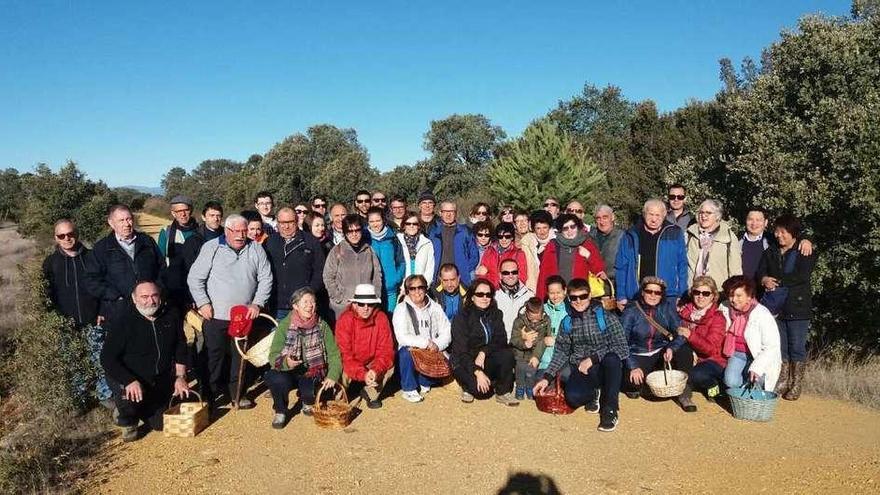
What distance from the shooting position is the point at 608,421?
18.3ft

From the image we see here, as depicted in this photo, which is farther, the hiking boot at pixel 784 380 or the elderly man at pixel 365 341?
the hiking boot at pixel 784 380

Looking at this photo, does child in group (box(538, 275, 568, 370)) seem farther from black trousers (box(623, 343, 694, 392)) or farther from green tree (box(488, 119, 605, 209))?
green tree (box(488, 119, 605, 209))

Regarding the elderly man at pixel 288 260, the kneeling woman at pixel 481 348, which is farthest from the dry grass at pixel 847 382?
the elderly man at pixel 288 260

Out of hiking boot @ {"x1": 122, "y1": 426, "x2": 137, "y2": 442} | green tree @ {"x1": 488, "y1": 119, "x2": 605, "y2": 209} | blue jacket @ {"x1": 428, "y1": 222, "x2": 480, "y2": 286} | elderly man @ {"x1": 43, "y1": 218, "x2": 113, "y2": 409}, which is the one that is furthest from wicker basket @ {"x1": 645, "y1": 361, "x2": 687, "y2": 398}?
green tree @ {"x1": 488, "y1": 119, "x2": 605, "y2": 209}

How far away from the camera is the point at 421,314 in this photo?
6.50m

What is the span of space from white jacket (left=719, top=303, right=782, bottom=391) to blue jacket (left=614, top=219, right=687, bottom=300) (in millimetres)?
941

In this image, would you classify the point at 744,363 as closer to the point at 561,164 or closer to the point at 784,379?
the point at 784,379

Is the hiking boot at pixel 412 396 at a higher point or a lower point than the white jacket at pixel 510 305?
lower

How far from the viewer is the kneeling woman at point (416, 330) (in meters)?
6.39

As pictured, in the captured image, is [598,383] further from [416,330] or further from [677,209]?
[677,209]

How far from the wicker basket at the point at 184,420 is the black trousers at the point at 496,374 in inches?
107

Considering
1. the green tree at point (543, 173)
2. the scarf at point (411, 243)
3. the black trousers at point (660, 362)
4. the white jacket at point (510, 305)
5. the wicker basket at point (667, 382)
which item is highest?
the green tree at point (543, 173)

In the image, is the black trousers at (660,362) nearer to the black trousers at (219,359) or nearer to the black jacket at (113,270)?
the black trousers at (219,359)

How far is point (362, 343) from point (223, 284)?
1.60m
